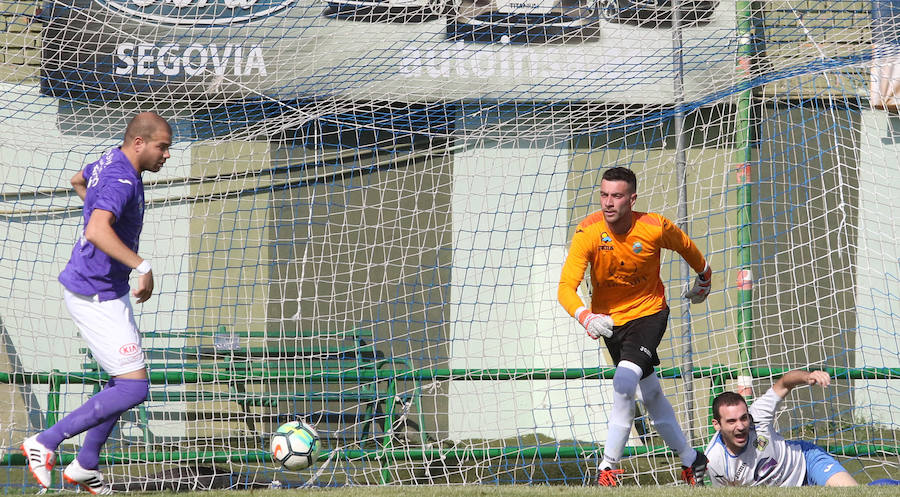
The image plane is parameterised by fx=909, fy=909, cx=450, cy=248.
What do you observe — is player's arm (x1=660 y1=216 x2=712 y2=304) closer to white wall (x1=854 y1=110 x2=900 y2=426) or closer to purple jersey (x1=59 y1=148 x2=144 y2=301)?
purple jersey (x1=59 y1=148 x2=144 y2=301)

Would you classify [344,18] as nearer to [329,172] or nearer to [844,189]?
[329,172]

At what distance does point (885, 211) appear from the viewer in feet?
25.8

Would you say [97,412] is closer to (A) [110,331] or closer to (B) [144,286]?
(A) [110,331]

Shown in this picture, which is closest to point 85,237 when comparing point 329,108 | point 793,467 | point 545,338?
point 329,108

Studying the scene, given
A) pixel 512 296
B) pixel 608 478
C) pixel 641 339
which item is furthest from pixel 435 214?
pixel 608 478

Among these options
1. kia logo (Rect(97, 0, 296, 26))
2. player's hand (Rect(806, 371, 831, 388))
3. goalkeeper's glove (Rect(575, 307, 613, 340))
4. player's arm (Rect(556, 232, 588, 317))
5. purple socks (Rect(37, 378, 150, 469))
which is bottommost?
purple socks (Rect(37, 378, 150, 469))

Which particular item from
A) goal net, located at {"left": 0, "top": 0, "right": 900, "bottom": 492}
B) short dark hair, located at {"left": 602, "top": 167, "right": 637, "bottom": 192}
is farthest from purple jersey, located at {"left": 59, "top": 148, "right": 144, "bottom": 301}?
goal net, located at {"left": 0, "top": 0, "right": 900, "bottom": 492}

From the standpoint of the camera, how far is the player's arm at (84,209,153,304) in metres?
3.68

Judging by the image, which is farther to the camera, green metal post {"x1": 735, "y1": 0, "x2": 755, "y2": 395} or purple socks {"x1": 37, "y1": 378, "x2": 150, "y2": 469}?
green metal post {"x1": 735, "y1": 0, "x2": 755, "y2": 395}

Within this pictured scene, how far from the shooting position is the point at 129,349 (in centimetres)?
388

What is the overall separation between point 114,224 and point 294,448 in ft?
5.79

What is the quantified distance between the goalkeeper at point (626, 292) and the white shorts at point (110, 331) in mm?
2098

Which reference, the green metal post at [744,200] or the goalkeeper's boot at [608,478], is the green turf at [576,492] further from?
the green metal post at [744,200]

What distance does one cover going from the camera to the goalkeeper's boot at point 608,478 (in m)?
4.58
